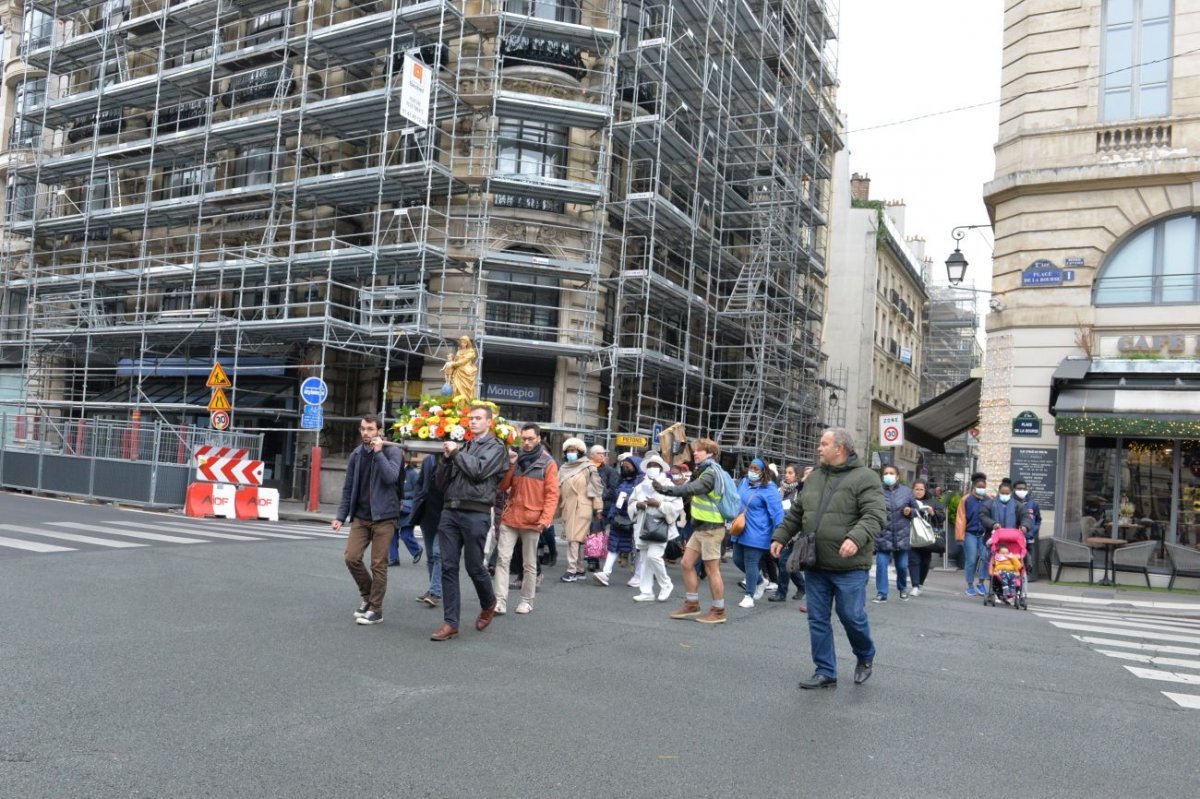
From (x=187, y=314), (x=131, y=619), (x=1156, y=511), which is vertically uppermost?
(x=187, y=314)

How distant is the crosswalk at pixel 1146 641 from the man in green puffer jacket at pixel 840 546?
242 cm

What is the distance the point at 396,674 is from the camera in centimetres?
670

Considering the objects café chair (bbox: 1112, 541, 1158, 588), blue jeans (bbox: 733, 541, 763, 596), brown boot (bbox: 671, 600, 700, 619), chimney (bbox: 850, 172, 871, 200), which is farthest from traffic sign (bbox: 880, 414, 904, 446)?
chimney (bbox: 850, 172, 871, 200)

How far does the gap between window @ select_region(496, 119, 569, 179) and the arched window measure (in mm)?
Result: 13246

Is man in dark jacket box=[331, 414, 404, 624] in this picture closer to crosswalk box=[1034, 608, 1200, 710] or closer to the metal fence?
crosswalk box=[1034, 608, 1200, 710]

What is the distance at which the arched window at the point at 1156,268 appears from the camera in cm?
1792

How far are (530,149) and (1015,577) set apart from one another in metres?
17.0

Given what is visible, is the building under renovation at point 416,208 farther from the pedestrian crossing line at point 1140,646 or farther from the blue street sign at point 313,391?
the pedestrian crossing line at point 1140,646

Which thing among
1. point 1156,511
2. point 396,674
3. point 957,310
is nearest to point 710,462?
point 396,674

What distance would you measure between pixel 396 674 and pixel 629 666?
1.72 metres

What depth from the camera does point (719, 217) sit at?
33.0 m

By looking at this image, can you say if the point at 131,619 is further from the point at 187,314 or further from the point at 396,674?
the point at 187,314

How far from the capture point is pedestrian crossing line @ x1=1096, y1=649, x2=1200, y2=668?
29.1 ft

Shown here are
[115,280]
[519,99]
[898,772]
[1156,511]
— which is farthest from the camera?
[115,280]
